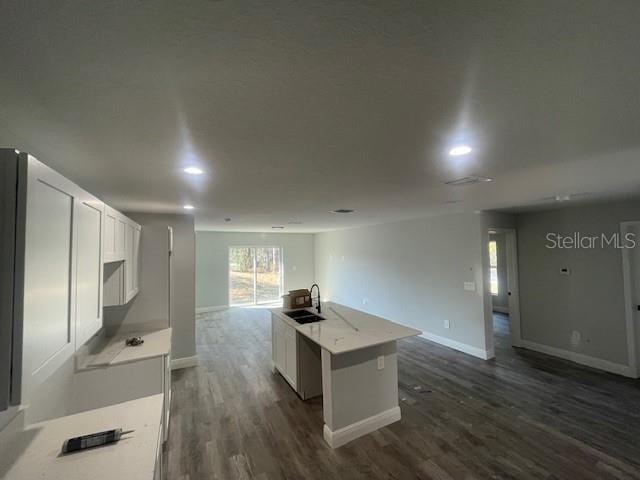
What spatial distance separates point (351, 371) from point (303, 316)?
1205mm

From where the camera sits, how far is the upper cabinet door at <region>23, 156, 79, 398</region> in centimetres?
82

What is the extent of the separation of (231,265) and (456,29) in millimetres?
8188

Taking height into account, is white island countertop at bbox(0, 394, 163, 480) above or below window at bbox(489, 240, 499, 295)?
below

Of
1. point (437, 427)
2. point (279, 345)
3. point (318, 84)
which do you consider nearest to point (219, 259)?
point (279, 345)

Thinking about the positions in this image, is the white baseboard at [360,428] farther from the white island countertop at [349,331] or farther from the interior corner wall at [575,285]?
the interior corner wall at [575,285]

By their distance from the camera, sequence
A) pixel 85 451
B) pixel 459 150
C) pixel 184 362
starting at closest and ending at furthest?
1. pixel 85 451
2. pixel 459 150
3. pixel 184 362

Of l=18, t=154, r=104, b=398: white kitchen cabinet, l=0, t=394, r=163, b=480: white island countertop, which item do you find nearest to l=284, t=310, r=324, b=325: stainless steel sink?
l=0, t=394, r=163, b=480: white island countertop

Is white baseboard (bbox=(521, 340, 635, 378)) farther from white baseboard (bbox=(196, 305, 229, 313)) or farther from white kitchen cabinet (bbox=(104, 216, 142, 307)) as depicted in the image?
white baseboard (bbox=(196, 305, 229, 313))

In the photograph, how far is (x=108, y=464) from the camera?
3.90 ft

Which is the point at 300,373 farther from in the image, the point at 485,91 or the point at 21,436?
the point at 485,91

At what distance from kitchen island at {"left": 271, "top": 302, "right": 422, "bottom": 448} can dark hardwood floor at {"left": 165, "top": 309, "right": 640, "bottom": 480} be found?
0.15 m

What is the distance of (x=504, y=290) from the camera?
710 cm

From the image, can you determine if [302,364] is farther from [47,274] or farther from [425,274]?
[425,274]

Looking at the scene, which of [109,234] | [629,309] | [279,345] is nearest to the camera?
[109,234]
